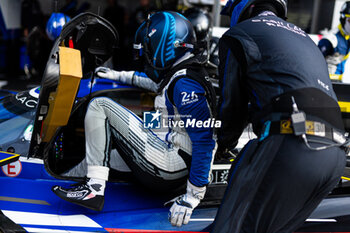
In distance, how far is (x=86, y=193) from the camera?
183 cm

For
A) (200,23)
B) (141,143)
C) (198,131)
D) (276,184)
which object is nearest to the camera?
(276,184)

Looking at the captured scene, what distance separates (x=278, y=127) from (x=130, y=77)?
1.22 m

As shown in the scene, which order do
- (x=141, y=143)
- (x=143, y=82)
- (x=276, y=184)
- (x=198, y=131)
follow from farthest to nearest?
(x=143, y=82) < (x=141, y=143) < (x=198, y=131) < (x=276, y=184)

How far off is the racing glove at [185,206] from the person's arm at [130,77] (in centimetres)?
75

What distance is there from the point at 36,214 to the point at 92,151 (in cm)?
41

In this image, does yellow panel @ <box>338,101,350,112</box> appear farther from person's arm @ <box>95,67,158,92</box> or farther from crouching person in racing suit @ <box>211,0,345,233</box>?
person's arm @ <box>95,67,158,92</box>

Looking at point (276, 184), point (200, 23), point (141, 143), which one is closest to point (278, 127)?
point (276, 184)

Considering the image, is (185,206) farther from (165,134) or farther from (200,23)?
(200,23)

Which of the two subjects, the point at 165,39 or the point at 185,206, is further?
the point at 165,39

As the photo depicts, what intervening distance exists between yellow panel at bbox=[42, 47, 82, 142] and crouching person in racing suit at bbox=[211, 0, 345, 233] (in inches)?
29.6

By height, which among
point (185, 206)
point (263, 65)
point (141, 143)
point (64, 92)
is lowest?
point (185, 206)

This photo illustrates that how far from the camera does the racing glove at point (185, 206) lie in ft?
5.76

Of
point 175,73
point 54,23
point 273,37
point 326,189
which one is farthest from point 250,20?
point 54,23

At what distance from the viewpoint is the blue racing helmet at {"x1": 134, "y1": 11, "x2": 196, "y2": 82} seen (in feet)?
6.43
